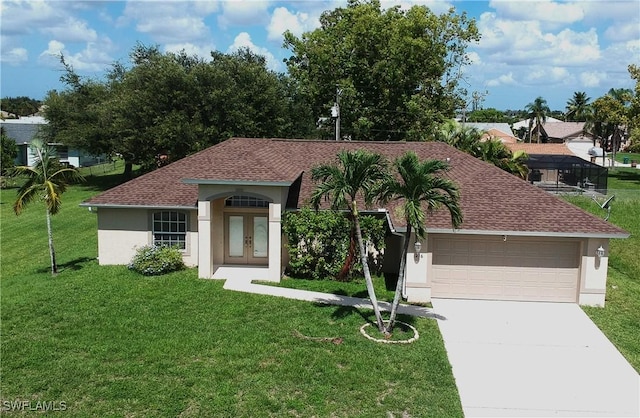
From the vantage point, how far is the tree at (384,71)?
126ft

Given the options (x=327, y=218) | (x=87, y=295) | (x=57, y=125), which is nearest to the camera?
(x=87, y=295)

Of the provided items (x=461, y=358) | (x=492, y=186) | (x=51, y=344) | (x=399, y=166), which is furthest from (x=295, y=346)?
(x=492, y=186)

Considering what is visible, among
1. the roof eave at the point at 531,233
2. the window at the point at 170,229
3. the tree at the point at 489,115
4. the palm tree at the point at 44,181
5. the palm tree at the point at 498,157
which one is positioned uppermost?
the tree at the point at 489,115

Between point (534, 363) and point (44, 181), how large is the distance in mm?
15674

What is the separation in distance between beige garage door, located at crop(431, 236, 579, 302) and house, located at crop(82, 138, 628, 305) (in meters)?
0.03

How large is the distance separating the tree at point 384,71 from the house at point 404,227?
19.2 metres

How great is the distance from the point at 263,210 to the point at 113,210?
520cm

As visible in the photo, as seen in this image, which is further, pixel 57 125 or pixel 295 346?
pixel 57 125

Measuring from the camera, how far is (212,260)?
1727cm

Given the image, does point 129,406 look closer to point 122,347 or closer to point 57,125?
point 122,347

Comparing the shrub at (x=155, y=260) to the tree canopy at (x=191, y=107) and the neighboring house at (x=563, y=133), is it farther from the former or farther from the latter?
the neighboring house at (x=563, y=133)

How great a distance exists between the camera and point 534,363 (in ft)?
37.3

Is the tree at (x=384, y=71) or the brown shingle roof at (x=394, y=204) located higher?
the tree at (x=384, y=71)

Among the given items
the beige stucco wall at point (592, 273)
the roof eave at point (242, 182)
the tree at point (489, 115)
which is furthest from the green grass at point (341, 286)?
the tree at point (489, 115)
